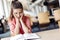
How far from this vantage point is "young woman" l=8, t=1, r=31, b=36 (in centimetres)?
137

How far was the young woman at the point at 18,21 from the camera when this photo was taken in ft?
4.50

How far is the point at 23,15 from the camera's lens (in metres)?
1.39

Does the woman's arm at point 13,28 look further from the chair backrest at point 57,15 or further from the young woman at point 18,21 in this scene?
the chair backrest at point 57,15

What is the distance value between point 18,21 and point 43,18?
27 cm

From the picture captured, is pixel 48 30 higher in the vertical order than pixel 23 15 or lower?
lower

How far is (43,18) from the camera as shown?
4.64ft

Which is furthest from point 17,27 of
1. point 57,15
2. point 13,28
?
point 57,15

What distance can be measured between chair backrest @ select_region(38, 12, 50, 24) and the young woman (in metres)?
0.13

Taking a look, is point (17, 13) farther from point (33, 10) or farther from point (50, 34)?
point (50, 34)

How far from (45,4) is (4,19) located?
0.47 metres

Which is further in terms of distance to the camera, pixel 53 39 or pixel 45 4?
pixel 45 4

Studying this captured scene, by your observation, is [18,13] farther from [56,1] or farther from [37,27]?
[56,1]

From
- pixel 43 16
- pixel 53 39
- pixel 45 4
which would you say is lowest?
pixel 53 39

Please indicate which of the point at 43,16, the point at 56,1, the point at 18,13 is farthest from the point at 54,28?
the point at 18,13
